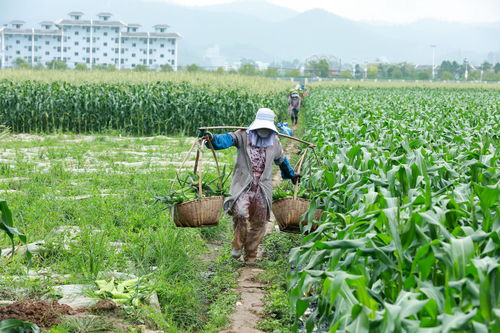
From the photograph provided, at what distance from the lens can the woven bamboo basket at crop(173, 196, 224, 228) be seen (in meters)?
7.14

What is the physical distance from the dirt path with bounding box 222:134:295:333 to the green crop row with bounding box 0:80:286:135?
47.3 feet

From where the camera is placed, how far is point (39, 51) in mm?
157125

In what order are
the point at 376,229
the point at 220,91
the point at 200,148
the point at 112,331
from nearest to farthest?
the point at 376,229 → the point at 112,331 → the point at 200,148 → the point at 220,91

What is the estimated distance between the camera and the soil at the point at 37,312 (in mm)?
5047

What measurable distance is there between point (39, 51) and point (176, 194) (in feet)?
521

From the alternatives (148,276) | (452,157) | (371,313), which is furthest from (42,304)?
(452,157)

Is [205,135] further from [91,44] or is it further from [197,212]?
[91,44]

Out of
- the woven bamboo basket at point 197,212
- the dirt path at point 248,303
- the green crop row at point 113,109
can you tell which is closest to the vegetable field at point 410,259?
the dirt path at point 248,303

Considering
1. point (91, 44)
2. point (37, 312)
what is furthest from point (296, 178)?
point (91, 44)

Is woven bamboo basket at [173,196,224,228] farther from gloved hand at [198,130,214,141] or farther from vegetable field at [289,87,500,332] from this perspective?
vegetable field at [289,87,500,332]

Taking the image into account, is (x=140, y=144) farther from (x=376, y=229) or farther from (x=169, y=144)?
(x=376, y=229)

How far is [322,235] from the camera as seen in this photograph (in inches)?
229

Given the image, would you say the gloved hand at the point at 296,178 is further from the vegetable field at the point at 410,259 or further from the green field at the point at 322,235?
the vegetable field at the point at 410,259

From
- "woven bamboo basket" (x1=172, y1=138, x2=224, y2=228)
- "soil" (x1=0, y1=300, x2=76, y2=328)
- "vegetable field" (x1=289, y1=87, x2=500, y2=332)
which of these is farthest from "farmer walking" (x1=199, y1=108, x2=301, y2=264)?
"soil" (x1=0, y1=300, x2=76, y2=328)
